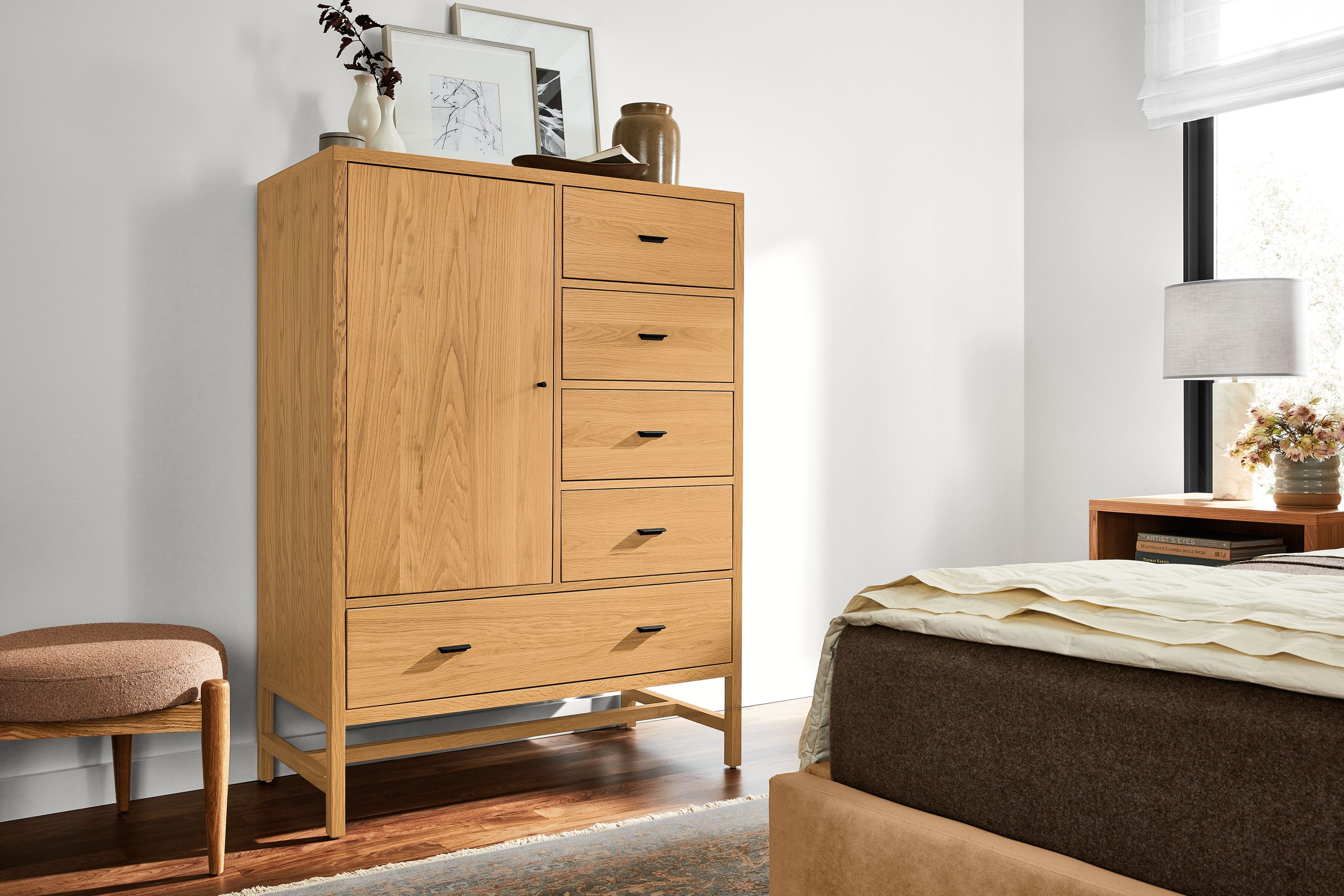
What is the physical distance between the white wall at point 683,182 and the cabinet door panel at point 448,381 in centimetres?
50

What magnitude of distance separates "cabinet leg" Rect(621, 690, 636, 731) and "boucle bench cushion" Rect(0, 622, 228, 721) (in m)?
1.18

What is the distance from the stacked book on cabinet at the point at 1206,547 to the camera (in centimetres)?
287

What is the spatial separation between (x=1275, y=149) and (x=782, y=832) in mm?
2842

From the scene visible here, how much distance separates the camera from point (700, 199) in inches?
102

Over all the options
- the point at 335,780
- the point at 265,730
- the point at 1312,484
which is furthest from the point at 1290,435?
the point at 265,730

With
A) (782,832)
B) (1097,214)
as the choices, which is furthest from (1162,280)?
(782,832)

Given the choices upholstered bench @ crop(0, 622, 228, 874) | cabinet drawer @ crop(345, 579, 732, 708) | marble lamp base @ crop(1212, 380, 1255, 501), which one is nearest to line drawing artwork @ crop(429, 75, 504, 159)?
cabinet drawer @ crop(345, 579, 732, 708)

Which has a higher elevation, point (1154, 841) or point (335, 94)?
point (335, 94)

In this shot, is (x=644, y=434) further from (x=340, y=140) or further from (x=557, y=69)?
(x=557, y=69)

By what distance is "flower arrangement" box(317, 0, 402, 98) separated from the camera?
99.4 inches

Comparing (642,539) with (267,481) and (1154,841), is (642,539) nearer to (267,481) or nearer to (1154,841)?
(267,481)

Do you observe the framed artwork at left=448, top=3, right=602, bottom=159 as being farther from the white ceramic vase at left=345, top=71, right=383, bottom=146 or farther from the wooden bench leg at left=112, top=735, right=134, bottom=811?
the wooden bench leg at left=112, top=735, right=134, bottom=811

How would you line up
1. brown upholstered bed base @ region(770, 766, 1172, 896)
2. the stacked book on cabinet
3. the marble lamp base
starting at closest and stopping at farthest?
brown upholstered bed base @ region(770, 766, 1172, 896)
the stacked book on cabinet
the marble lamp base

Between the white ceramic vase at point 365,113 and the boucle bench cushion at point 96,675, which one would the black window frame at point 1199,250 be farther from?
the boucle bench cushion at point 96,675
